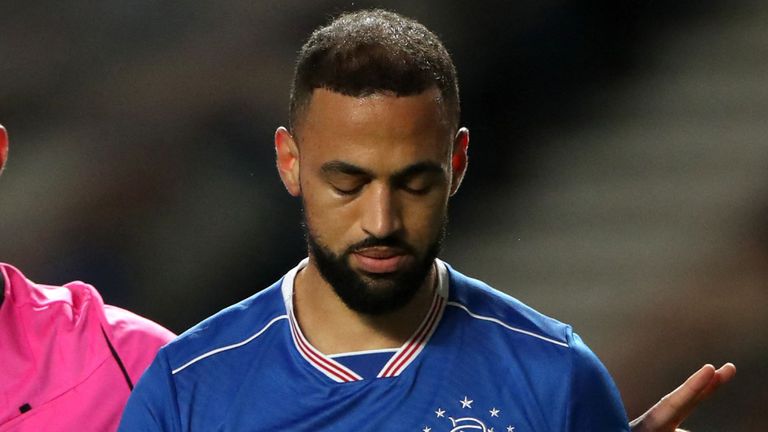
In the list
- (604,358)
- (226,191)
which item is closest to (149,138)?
(226,191)

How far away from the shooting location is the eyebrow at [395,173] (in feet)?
7.77

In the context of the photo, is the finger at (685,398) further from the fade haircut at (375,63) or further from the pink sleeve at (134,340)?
the pink sleeve at (134,340)

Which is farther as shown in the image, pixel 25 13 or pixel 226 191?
pixel 25 13

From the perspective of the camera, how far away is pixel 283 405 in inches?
97.0

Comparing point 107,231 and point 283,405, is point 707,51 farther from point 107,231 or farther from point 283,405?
point 283,405

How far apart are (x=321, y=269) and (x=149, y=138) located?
2750mm

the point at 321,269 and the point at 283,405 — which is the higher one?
the point at 321,269

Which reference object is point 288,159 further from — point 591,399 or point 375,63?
point 591,399

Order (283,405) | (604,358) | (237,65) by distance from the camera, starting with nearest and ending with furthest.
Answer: (283,405)
(604,358)
(237,65)

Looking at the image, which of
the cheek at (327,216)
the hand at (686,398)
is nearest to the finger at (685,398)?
the hand at (686,398)

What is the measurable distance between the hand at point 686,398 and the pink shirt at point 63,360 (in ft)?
3.31

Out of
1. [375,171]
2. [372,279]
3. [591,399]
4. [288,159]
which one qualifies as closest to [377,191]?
[375,171]

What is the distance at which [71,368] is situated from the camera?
9.12 feet

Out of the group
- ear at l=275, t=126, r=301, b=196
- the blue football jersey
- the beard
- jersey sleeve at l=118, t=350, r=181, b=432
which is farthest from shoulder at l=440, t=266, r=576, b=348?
jersey sleeve at l=118, t=350, r=181, b=432
